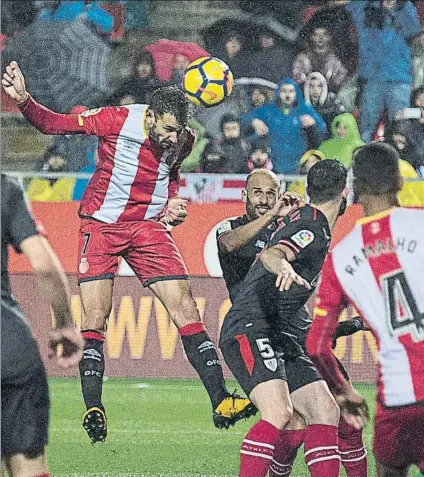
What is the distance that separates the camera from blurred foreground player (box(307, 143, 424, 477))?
11.9ft

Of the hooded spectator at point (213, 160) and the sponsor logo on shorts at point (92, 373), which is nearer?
the sponsor logo on shorts at point (92, 373)

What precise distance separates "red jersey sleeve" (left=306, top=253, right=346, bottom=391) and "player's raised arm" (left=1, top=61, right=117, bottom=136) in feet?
7.34

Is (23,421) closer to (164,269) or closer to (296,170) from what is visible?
(164,269)

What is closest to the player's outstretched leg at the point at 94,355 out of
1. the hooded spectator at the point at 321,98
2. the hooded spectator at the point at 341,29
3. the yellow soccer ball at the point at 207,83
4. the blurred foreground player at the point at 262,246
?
the blurred foreground player at the point at 262,246

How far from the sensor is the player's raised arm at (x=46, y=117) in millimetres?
5477

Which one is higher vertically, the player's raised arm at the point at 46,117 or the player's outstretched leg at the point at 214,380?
the player's raised arm at the point at 46,117

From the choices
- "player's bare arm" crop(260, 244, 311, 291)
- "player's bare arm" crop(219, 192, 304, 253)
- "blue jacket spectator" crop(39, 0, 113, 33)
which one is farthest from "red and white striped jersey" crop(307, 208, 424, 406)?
"blue jacket spectator" crop(39, 0, 113, 33)

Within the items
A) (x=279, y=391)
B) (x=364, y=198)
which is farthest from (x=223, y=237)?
(x=364, y=198)

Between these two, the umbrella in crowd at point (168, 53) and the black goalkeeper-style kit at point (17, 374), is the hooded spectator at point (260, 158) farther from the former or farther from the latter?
the black goalkeeper-style kit at point (17, 374)

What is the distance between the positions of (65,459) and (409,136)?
161 inches

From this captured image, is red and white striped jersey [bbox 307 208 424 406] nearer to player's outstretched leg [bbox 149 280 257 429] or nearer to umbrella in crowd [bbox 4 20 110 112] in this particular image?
player's outstretched leg [bbox 149 280 257 429]

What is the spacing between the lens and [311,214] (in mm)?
4816

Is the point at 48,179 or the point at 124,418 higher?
the point at 48,179

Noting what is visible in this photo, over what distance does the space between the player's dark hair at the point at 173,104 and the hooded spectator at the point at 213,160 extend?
3582mm
